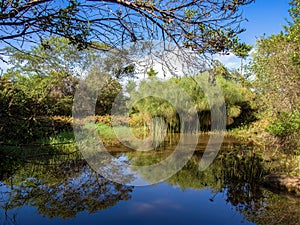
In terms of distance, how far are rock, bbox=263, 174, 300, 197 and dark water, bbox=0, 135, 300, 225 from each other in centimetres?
20

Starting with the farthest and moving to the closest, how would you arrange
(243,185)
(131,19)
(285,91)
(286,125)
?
(285,91)
(286,125)
(243,185)
(131,19)

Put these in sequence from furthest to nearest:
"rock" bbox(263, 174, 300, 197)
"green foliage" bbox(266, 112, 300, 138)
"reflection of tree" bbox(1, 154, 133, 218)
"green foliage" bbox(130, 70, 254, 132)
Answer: "green foliage" bbox(130, 70, 254, 132) < "green foliage" bbox(266, 112, 300, 138) < "rock" bbox(263, 174, 300, 197) < "reflection of tree" bbox(1, 154, 133, 218)

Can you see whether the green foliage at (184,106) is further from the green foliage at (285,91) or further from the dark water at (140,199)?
the dark water at (140,199)

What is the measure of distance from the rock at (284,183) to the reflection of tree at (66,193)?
7.49 feet

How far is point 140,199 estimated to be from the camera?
4.28 m

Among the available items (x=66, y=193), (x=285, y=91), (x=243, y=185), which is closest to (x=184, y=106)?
(x=285, y=91)

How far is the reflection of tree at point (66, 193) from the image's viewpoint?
3.75m

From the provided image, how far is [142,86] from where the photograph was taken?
10938 millimetres

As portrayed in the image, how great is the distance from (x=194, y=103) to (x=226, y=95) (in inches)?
74.8

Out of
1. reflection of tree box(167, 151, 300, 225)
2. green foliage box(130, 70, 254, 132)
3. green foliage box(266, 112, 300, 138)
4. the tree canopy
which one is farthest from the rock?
green foliage box(130, 70, 254, 132)

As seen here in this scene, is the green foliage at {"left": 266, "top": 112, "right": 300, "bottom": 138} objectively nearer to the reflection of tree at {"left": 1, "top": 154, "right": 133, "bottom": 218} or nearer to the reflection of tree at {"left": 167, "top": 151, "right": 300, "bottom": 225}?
the reflection of tree at {"left": 167, "top": 151, "right": 300, "bottom": 225}

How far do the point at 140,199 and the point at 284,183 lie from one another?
227 cm

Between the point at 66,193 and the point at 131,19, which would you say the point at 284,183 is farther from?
the point at 131,19

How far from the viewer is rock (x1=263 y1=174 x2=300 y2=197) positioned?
4467mm
